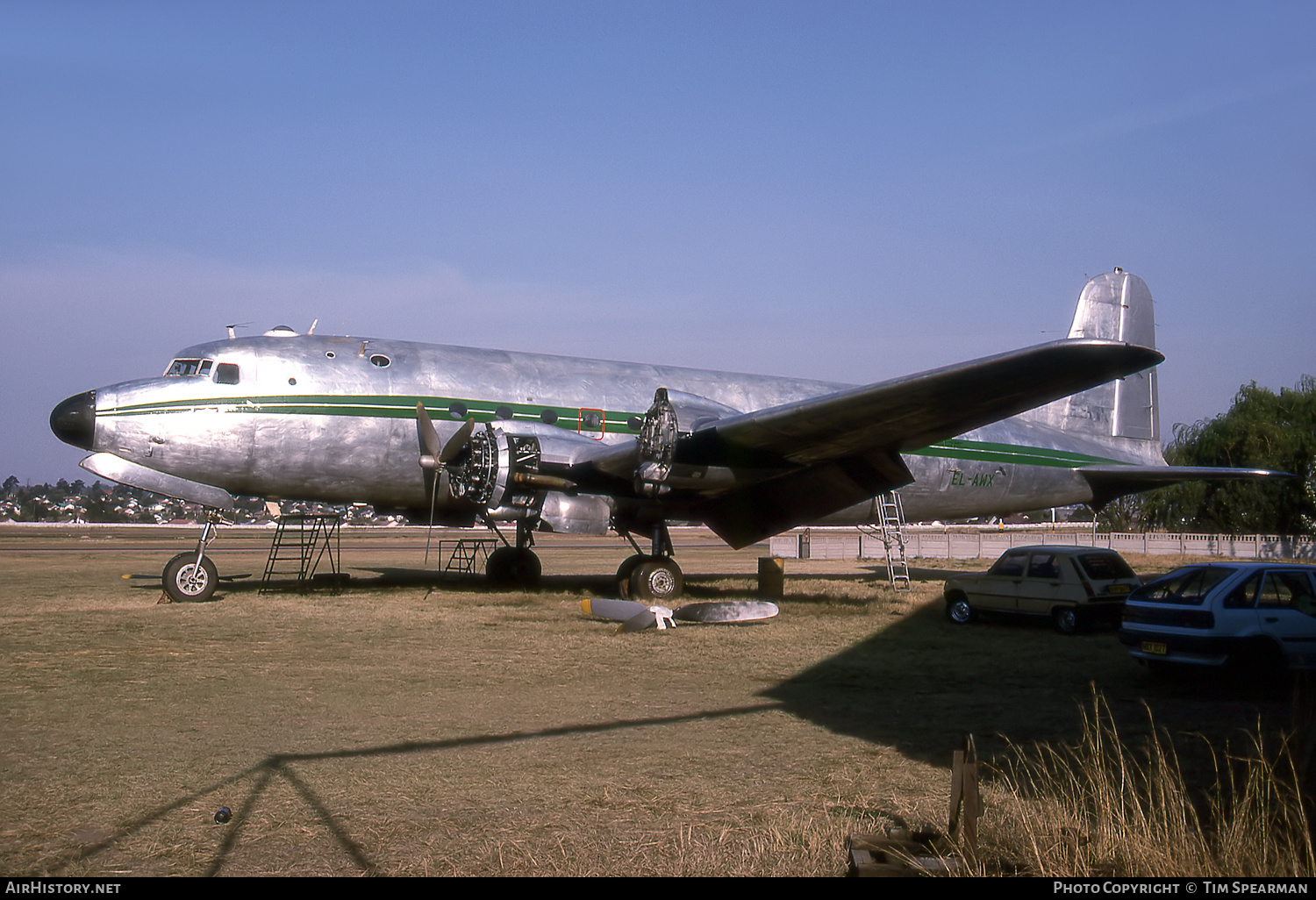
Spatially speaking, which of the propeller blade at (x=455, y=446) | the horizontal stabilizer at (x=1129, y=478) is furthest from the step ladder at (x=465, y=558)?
the horizontal stabilizer at (x=1129, y=478)

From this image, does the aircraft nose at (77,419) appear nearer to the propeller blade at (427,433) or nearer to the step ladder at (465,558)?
the propeller blade at (427,433)

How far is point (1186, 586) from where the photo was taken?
1062 centimetres

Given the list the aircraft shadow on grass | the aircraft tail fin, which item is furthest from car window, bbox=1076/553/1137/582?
the aircraft tail fin

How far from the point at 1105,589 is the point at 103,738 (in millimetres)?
13014

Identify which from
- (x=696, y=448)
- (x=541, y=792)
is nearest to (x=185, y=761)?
(x=541, y=792)

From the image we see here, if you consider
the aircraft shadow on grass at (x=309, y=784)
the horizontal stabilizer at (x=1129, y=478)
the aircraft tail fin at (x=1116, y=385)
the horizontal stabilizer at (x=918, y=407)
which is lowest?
the aircraft shadow on grass at (x=309, y=784)

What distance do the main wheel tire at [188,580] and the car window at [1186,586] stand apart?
1458cm

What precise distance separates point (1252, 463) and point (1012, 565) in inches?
1504

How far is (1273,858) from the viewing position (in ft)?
13.9

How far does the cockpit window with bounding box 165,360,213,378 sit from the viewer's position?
17188 mm

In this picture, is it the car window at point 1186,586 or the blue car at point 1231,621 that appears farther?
the car window at point 1186,586

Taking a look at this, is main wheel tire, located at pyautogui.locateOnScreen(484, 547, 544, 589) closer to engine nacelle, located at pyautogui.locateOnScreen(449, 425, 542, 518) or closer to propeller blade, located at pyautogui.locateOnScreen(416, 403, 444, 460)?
propeller blade, located at pyautogui.locateOnScreen(416, 403, 444, 460)

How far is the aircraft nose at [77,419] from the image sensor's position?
54.0 feet

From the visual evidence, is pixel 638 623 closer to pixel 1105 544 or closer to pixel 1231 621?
pixel 1231 621
